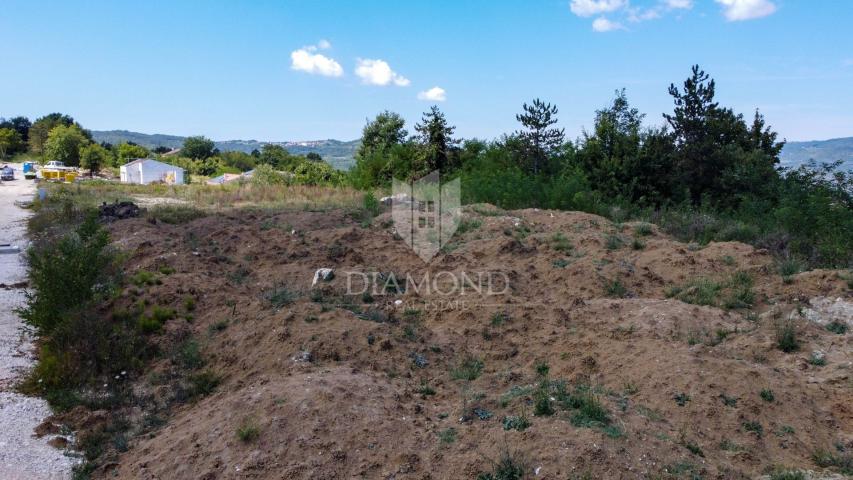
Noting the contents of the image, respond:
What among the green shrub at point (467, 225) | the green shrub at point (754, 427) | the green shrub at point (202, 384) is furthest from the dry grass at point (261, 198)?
the green shrub at point (754, 427)

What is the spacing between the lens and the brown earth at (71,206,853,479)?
3.44m

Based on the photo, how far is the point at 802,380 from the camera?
439 centimetres

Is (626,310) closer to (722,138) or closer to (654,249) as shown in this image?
(654,249)

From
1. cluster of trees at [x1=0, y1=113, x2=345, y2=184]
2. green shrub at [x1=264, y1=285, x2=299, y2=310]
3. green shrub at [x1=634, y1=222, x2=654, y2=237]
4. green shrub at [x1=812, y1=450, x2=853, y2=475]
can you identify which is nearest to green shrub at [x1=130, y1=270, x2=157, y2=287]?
green shrub at [x1=264, y1=285, x2=299, y2=310]

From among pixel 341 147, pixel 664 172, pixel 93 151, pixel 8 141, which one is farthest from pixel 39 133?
pixel 664 172

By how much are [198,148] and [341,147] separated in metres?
26.2

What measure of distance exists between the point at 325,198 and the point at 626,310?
41.7 feet

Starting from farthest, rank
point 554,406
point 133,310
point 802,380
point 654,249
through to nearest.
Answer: point 654,249
point 133,310
point 802,380
point 554,406

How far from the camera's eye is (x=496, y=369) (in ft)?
16.5

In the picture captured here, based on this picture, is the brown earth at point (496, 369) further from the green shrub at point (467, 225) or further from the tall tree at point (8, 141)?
the tall tree at point (8, 141)

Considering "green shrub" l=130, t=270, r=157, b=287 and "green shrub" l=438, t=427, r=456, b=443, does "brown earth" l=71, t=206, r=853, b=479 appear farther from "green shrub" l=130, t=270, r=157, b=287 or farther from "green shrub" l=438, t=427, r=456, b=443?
"green shrub" l=130, t=270, r=157, b=287

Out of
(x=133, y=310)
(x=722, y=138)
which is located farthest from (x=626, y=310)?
(x=722, y=138)

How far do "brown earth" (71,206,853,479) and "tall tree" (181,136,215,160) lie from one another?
6569 cm

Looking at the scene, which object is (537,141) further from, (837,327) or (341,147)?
(341,147)
